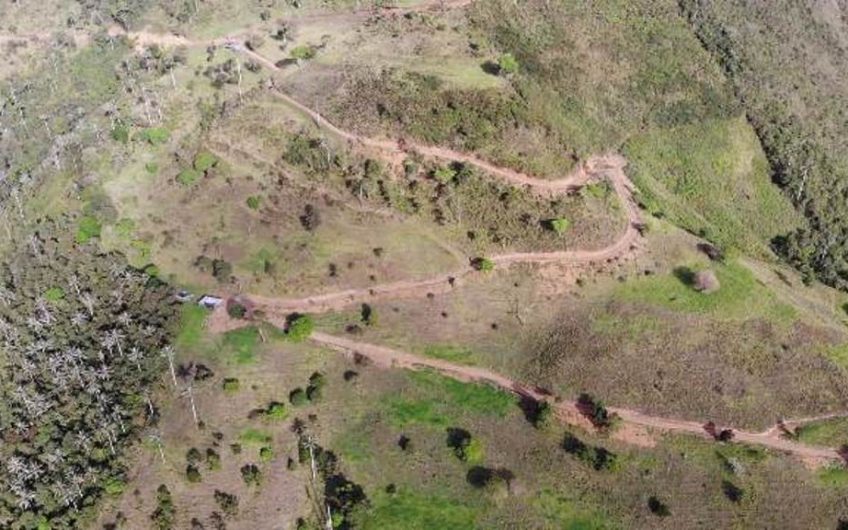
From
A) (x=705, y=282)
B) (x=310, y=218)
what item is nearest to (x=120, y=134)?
(x=310, y=218)

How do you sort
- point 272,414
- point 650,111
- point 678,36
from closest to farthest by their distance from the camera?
point 272,414
point 650,111
point 678,36

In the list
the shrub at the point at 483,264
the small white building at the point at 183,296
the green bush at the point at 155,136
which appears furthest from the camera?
the green bush at the point at 155,136

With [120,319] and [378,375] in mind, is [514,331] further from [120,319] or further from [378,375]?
[120,319]

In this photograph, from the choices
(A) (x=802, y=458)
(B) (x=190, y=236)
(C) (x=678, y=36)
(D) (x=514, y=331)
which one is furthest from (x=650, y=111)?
(B) (x=190, y=236)

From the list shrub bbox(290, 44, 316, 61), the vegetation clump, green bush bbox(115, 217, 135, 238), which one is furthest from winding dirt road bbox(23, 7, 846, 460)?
green bush bbox(115, 217, 135, 238)

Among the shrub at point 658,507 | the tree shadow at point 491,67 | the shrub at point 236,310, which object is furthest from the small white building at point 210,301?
the tree shadow at point 491,67

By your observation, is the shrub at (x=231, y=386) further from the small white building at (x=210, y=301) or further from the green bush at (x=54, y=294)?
the green bush at (x=54, y=294)

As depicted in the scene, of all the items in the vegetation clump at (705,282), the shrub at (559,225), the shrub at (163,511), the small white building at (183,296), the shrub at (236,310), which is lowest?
the shrub at (163,511)
